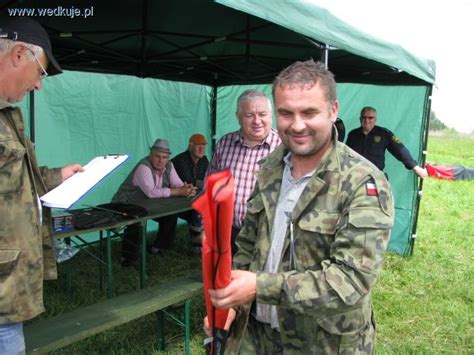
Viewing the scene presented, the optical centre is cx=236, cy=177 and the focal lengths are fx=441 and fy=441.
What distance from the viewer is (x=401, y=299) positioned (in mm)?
4301

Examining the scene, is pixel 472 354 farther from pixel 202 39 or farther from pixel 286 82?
pixel 202 39

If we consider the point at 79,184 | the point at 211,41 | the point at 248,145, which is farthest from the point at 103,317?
the point at 211,41

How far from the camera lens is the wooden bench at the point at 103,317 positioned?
2.29m

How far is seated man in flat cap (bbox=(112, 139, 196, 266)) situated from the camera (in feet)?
16.0

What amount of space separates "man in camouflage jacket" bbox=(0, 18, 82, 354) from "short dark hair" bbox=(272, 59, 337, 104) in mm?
796

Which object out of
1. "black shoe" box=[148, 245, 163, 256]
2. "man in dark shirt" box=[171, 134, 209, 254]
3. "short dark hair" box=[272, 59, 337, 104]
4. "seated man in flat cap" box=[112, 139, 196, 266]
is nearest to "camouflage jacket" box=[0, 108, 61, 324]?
"short dark hair" box=[272, 59, 337, 104]

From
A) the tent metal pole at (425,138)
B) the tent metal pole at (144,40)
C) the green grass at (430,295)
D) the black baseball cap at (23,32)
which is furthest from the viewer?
the tent metal pole at (425,138)

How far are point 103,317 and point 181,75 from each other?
4.73 meters

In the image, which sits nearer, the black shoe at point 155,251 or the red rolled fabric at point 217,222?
the red rolled fabric at point 217,222

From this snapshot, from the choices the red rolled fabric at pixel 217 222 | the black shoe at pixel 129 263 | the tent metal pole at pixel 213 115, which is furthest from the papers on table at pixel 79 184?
the tent metal pole at pixel 213 115

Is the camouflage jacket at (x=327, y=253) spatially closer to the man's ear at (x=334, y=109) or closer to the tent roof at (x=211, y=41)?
the man's ear at (x=334, y=109)

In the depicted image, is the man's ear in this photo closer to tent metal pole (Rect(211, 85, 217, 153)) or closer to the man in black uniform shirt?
the man in black uniform shirt

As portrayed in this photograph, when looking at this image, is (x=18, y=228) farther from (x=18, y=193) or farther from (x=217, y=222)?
(x=217, y=222)

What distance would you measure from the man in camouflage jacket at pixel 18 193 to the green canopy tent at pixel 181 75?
2002 millimetres
